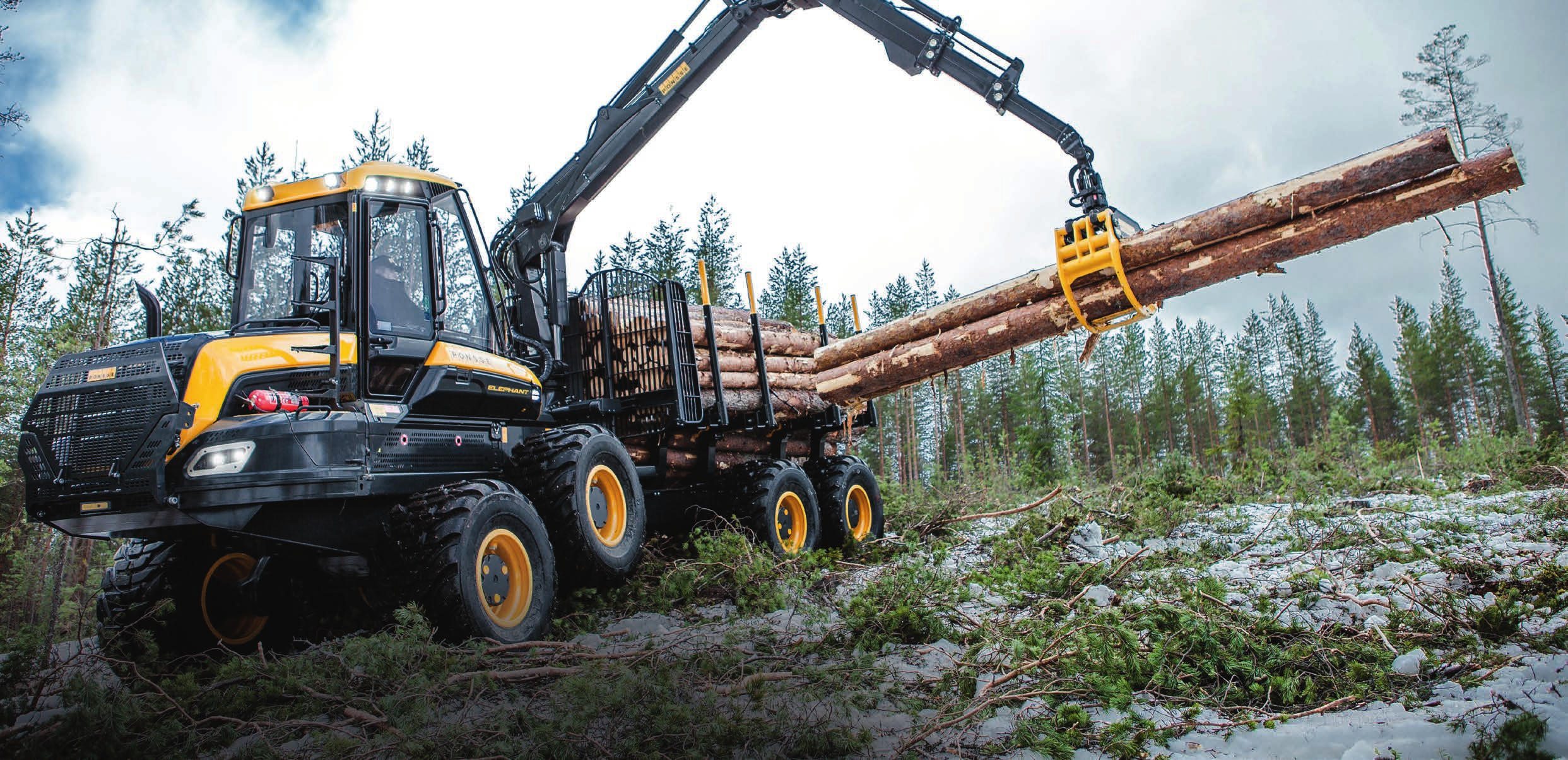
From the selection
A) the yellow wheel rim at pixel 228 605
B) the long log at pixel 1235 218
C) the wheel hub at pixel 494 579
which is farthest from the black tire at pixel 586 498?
the long log at pixel 1235 218

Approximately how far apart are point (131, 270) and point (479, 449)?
22.0m

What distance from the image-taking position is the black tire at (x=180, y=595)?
5211mm

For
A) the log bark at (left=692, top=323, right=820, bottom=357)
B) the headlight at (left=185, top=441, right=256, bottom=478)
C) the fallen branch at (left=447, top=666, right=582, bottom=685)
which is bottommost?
the fallen branch at (left=447, top=666, right=582, bottom=685)

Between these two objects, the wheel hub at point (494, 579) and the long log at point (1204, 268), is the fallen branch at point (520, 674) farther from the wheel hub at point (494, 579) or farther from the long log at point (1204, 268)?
the long log at point (1204, 268)

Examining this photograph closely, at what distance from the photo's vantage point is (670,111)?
27.9 feet

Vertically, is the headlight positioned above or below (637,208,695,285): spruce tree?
below

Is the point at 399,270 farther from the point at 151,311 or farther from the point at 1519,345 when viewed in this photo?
the point at 1519,345

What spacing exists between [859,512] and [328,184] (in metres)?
6.63

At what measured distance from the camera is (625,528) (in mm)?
6453

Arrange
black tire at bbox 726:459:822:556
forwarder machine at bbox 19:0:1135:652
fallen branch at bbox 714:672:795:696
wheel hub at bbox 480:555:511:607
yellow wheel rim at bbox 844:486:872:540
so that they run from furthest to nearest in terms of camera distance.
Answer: yellow wheel rim at bbox 844:486:872:540 → black tire at bbox 726:459:822:556 → wheel hub at bbox 480:555:511:607 → forwarder machine at bbox 19:0:1135:652 → fallen branch at bbox 714:672:795:696

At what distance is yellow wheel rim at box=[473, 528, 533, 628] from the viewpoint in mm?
4984

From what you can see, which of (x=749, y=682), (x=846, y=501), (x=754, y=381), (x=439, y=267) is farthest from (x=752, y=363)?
(x=749, y=682)

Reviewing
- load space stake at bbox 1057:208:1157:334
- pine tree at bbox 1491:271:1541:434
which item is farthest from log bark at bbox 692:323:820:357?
pine tree at bbox 1491:271:1541:434

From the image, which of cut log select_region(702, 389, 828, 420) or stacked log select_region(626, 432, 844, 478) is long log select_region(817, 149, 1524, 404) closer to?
cut log select_region(702, 389, 828, 420)
